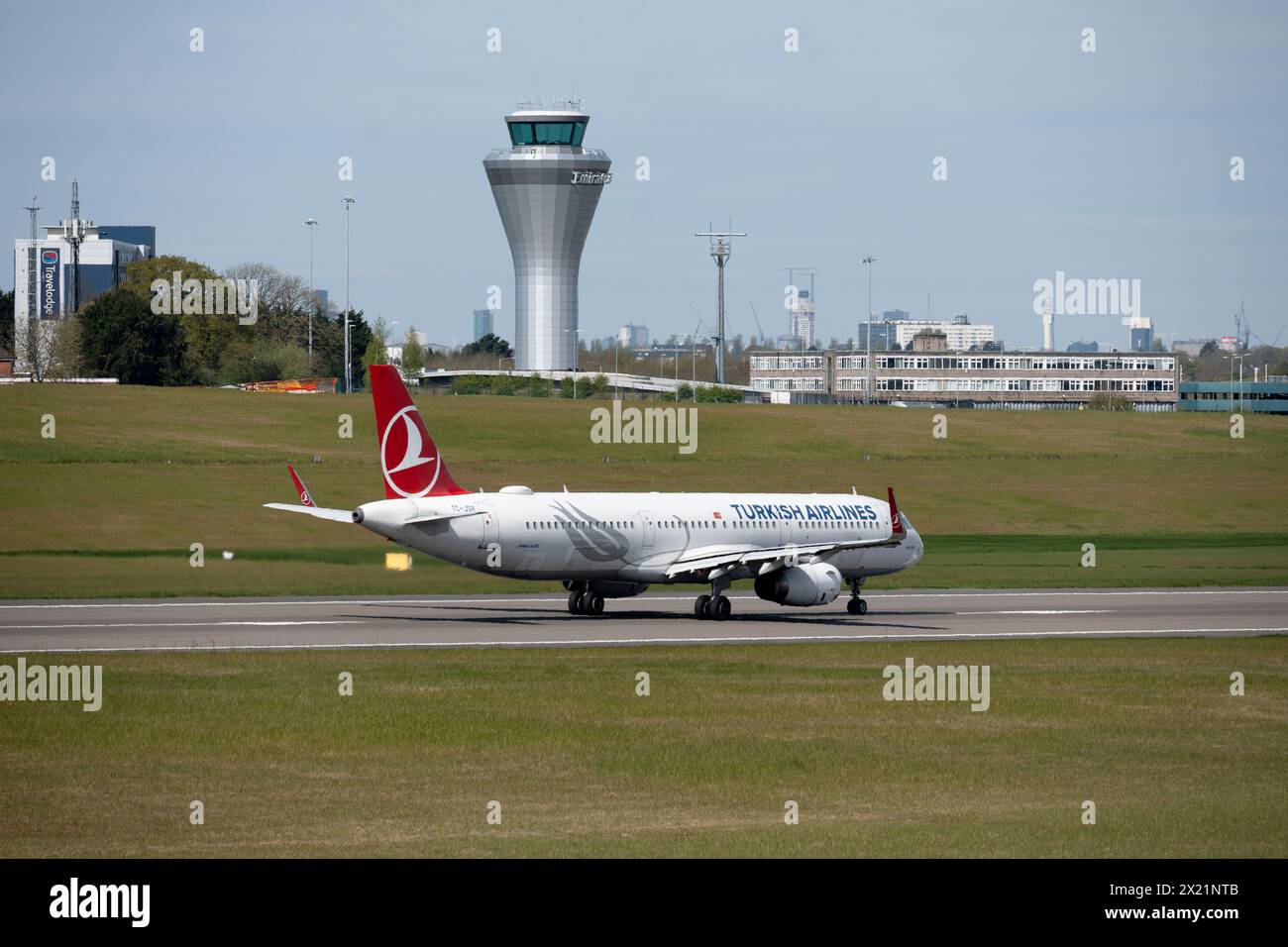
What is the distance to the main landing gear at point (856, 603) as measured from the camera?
5747 cm

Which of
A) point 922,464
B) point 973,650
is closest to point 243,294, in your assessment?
point 922,464

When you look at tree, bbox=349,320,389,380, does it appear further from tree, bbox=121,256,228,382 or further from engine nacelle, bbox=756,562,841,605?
engine nacelle, bbox=756,562,841,605

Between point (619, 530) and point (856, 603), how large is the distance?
9.24 meters

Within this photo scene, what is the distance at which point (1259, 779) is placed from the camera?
26.5 m

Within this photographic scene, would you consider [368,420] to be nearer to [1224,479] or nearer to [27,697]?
[1224,479]

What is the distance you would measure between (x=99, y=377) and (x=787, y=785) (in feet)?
447

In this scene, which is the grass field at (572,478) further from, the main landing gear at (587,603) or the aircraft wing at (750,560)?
the aircraft wing at (750,560)

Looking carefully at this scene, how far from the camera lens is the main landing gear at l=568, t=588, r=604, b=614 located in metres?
55.5

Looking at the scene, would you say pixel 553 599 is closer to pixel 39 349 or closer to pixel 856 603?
pixel 856 603

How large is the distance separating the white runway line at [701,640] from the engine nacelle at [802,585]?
4649 mm

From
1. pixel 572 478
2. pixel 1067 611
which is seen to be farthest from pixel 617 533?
pixel 572 478

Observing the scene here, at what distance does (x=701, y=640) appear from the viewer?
154 ft

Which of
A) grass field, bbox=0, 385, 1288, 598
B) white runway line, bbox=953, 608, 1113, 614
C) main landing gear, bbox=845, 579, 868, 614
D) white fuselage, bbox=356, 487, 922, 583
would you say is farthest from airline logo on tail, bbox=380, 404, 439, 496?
white runway line, bbox=953, 608, 1113, 614
